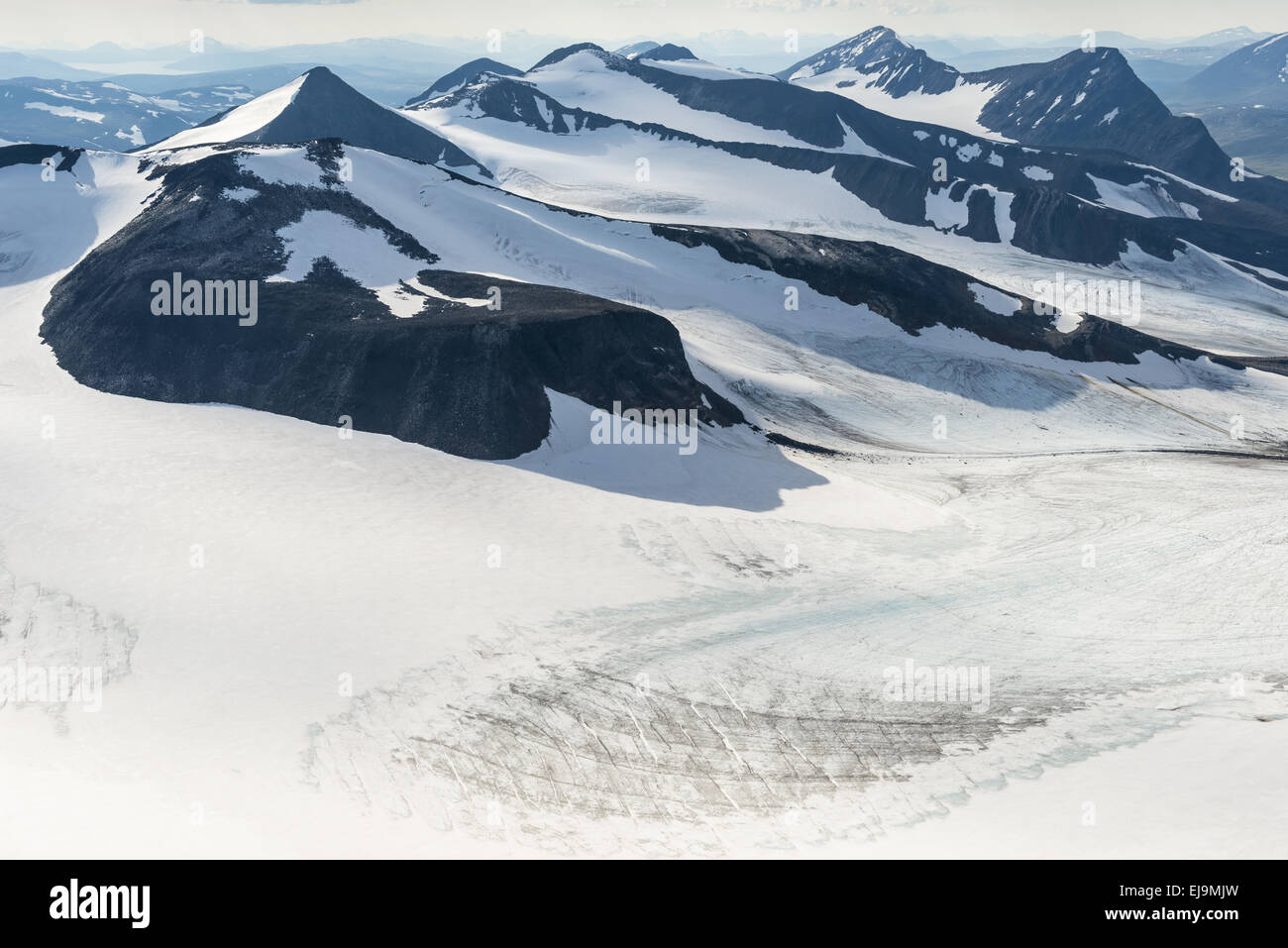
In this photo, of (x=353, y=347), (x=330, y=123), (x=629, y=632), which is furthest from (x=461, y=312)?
(x=330, y=123)

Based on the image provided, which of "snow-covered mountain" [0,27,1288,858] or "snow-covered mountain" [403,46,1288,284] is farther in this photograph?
"snow-covered mountain" [403,46,1288,284]

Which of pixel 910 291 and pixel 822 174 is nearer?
pixel 910 291

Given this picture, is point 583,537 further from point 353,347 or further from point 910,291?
point 910,291

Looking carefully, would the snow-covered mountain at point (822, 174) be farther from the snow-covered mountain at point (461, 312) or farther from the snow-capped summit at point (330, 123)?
the snow-covered mountain at point (461, 312)

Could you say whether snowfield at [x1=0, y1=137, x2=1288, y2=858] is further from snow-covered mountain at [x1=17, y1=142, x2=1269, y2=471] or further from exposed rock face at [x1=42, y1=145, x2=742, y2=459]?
exposed rock face at [x1=42, y1=145, x2=742, y2=459]

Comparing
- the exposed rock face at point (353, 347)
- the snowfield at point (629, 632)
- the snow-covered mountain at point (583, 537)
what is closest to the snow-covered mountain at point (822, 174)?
the snow-covered mountain at point (583, 537)

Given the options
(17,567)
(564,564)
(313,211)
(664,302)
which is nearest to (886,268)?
(664,302)

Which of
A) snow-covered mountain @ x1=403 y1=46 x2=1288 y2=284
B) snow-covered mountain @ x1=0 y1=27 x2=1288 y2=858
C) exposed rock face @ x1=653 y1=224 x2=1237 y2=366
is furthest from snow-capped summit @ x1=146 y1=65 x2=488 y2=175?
exposed rock face @ x1=653 y1=224 x2=1237 y2=366
